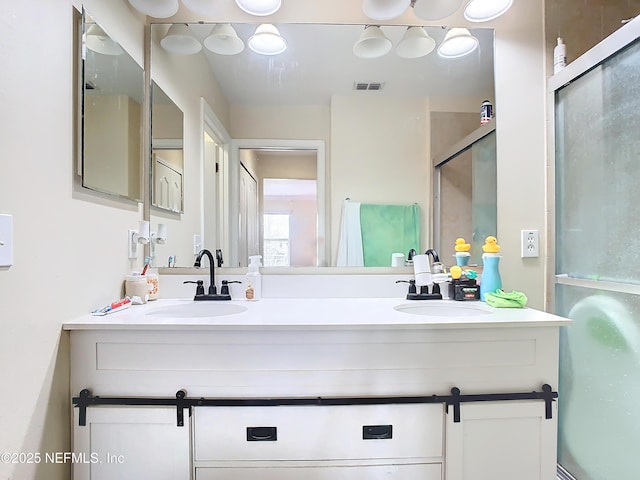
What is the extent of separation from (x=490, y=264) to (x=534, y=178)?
48 cm

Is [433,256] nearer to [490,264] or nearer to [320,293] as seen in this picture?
[490,264]

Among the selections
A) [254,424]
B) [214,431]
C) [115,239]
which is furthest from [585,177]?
[115,239]

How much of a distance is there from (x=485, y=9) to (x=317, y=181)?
1.04m

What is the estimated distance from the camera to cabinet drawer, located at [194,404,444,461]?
99cm

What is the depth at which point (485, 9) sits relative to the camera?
4.65ft

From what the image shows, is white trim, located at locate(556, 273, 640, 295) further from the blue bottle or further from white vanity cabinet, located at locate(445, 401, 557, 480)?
white vanity cabinet, located at locate(445, 401, 557, 480)

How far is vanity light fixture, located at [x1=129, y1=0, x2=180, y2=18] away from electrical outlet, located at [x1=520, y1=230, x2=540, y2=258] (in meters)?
1.79

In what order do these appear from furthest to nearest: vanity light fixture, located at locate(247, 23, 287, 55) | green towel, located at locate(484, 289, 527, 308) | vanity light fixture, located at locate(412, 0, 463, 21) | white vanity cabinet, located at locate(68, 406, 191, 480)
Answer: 1. vanity light fixture, located at locate(247, 23, 287, 55)
2. vanity light fixture, located at locate(412, 0, 463, 21)
3. green towel, located at locate(484, 289, 527, 308)
4. white vanity cabinet, located at locate(68, 406, 191, 480)

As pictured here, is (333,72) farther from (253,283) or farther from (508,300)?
(508,300)

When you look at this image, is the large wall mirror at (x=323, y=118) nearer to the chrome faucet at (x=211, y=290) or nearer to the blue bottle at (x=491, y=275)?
the chrome faucet at (x=211, y=290)

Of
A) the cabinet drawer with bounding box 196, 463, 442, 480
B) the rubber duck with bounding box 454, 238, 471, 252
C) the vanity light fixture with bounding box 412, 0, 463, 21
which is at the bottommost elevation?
the cabinet drawer with bounding box 196, 463, 442, 480

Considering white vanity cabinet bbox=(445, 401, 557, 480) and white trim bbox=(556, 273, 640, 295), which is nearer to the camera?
white vanity cabinet bbox=(445, 401, 557, 480)

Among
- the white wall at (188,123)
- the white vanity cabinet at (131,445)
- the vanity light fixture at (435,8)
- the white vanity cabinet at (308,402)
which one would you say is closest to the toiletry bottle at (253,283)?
the white wall at (188,123)

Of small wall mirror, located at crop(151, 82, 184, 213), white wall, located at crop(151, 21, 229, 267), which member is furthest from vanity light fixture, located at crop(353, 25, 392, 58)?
small wall mirror, located at crop(151, 82, 184, 213)
